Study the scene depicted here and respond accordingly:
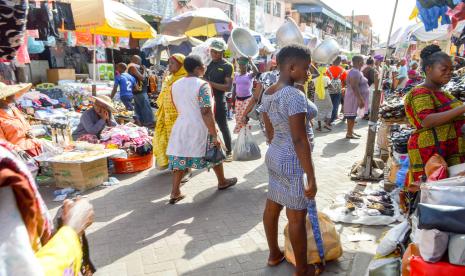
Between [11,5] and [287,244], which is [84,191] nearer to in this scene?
[287,244]

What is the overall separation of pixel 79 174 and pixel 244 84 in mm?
3594

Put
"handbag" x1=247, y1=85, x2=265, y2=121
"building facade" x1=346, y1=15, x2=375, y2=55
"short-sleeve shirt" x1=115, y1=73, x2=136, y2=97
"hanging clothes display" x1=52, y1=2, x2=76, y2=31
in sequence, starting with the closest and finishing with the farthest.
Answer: "handbag" x1=247, y1=85, x2=265, y2=121 < "hanging clothes display" x1=52, y1=2, x2=76, y2=31 < "short-sleeve shirt" x1=115, y1=73, x2=136, y2=97 < "building facade" x1=346, y1=15, x2=375, y2=55

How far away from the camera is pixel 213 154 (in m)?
4.40

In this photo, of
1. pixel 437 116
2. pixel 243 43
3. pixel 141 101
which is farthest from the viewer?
pixel 141 101

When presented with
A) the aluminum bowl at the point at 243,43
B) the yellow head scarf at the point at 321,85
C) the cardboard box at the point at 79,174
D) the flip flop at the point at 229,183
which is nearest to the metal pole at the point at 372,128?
the flip flop at the point at 229,183

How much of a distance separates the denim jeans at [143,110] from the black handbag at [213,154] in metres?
4.74

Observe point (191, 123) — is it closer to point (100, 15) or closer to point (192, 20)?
point (100, 15)

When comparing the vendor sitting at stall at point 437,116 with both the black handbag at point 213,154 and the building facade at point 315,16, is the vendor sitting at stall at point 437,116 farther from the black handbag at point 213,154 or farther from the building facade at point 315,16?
the building facade at point 315,16

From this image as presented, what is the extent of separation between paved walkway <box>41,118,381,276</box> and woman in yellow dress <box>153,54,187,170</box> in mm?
481

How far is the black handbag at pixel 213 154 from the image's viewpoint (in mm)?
4363

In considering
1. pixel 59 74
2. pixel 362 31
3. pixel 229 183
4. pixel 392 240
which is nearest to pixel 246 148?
pixel 229 183

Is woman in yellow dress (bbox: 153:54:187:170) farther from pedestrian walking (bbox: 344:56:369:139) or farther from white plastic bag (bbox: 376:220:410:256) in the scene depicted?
pedestrian walking (bbox: 344:56:369:139)

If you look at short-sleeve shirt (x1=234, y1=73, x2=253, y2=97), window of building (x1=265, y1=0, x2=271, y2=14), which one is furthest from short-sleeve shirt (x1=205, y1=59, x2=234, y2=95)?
window of building (x1=265, y1=0, x2=271, y2=14)

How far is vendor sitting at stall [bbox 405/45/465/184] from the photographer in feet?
8.70
